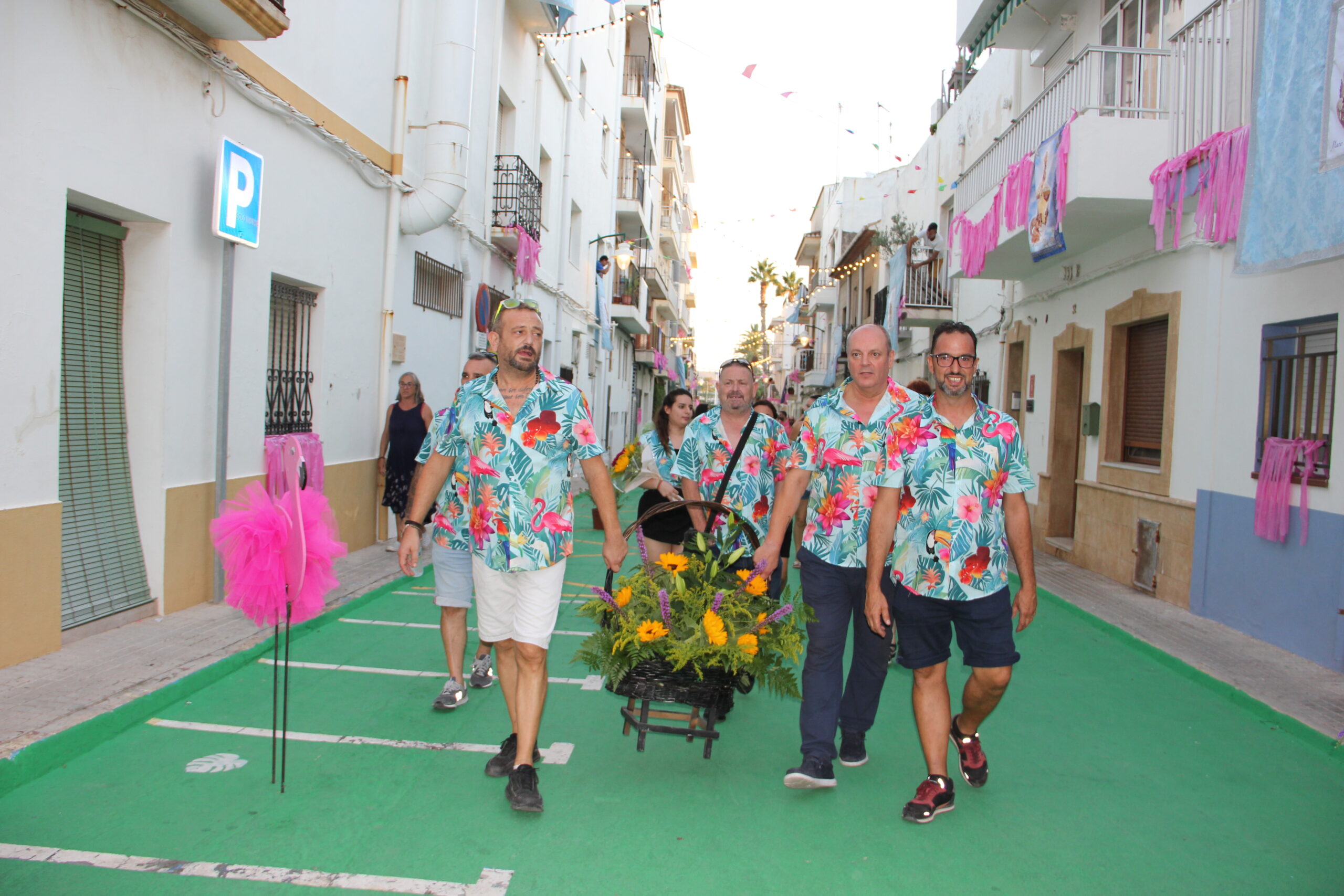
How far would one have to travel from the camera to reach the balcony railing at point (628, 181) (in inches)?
1081

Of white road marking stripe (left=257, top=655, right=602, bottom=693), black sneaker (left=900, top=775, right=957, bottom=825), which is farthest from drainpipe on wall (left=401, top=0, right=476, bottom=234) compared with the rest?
black sneaker (left=900, top=775, right=957, bottom=825)

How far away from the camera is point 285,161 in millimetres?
7672

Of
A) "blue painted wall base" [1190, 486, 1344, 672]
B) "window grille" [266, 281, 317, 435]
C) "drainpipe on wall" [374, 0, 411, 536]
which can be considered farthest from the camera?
"drainpipe on wall" [374, 0, 411, 536]

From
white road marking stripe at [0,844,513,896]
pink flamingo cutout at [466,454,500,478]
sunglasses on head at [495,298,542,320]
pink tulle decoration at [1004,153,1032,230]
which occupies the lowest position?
white road marking stripe at [0,844,513,896]

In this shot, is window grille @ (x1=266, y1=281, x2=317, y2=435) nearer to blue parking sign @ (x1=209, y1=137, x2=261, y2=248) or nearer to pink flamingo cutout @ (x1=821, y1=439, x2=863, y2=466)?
blue parking sign @ (x1=209, y1=137, x2=261, y2=248)

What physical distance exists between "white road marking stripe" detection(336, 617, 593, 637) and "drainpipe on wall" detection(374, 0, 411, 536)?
3.32 meters

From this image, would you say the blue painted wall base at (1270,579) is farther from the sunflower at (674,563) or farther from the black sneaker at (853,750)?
the sunflower at (674,563)

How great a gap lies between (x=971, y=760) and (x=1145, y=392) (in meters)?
7.27

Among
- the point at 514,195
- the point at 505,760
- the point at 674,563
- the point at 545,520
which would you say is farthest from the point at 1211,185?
the point at 514,195

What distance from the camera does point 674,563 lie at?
402 centimetres

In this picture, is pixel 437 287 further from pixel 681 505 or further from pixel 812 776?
pixel 812 776

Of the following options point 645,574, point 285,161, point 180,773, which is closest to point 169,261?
point 285,161

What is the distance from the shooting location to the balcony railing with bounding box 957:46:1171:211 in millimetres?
9188

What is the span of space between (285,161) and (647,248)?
2448 cm
